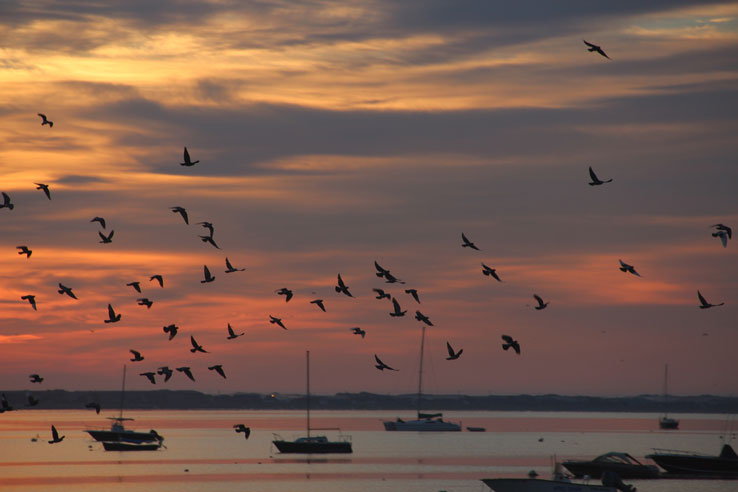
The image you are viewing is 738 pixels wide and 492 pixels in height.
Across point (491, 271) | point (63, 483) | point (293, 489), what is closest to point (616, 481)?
point (491, 271)

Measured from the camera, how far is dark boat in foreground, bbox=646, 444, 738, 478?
99.6 m

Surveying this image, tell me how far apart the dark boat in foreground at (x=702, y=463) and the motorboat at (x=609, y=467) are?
5.41 feet

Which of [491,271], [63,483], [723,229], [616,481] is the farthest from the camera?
[63,483]

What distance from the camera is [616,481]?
201 feet

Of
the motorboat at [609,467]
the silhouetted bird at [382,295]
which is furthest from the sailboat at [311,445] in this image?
the silhouetted bird at [382,295]

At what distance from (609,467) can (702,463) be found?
1015 centimetres

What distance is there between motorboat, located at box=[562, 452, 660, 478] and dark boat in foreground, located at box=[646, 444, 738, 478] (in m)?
1.65

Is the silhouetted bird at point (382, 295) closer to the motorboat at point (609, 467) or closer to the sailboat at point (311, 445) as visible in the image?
the motorboat at point (609, 467)

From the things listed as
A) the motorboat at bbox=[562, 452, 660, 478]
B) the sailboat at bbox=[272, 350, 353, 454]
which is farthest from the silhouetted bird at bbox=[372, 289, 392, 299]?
the sailboat at bbox=[272, 350, 353, 454]

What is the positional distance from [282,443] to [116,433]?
1311 inches

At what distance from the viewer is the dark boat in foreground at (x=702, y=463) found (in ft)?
327

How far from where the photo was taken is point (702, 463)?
10212cm

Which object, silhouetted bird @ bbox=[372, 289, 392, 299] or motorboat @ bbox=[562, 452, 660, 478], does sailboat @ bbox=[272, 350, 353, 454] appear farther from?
silhouetted bird @ bbox=[372, 289, 392, 299]

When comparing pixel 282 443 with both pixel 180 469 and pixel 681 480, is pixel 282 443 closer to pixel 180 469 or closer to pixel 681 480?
pixel 180 469
